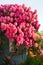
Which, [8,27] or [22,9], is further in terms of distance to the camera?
[22,9]

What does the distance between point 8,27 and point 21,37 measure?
3.42 ft

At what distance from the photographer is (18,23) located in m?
16.4

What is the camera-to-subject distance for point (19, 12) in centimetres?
A: 1683

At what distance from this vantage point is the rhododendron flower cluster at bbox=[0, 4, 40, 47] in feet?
50.8

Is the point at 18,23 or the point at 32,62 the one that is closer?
the point at 32,62

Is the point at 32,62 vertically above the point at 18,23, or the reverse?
the point at 18,23

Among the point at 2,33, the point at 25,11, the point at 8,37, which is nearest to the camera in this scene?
the point at 8,37

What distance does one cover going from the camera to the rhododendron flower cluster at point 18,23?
1549 centimetres

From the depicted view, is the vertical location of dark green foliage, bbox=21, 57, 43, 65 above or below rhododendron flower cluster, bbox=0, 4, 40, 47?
below

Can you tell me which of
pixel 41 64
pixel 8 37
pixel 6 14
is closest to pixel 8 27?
pixel 8 37

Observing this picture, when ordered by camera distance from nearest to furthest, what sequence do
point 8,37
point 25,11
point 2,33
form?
1. point 8,37
2. point 2,33
3. point 25,11

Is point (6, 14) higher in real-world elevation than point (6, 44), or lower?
higher

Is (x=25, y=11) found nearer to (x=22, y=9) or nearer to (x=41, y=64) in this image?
(x=22, y=9)

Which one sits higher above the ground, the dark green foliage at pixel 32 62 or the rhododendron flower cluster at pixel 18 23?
the rhododendron flower cluster at pixel 18 23
